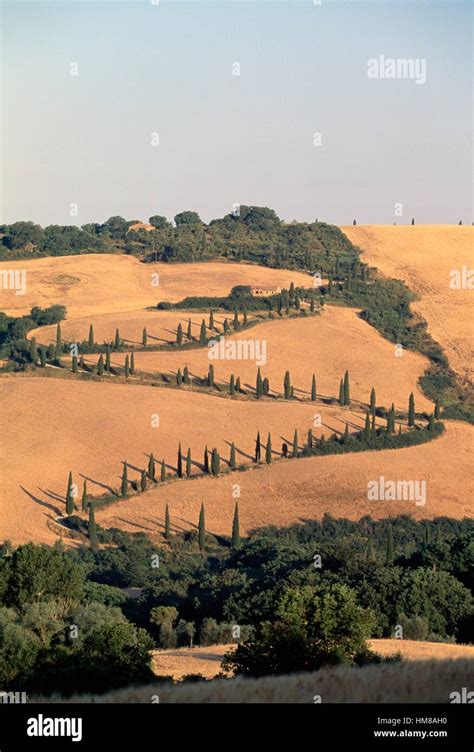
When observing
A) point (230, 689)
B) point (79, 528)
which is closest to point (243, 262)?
point (79, 528)

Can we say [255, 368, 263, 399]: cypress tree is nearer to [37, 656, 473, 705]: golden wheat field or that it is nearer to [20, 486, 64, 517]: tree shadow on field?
[20, 486, 64, 517]: tree shadow on field

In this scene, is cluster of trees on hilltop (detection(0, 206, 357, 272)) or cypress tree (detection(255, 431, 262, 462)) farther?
cluster of trees on hilltop (detection(0, 206, 357, 272))

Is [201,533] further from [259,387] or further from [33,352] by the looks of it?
[33,352]

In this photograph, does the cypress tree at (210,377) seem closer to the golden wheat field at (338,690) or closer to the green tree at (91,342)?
the green tree at (91,342)

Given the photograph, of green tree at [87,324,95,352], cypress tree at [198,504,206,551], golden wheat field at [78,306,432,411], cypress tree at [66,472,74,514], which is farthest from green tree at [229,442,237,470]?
green tree at [87,324,95,352]

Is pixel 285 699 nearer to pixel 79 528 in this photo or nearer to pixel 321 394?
pixel 79 528

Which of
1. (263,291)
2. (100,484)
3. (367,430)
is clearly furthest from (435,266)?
(100,484)
